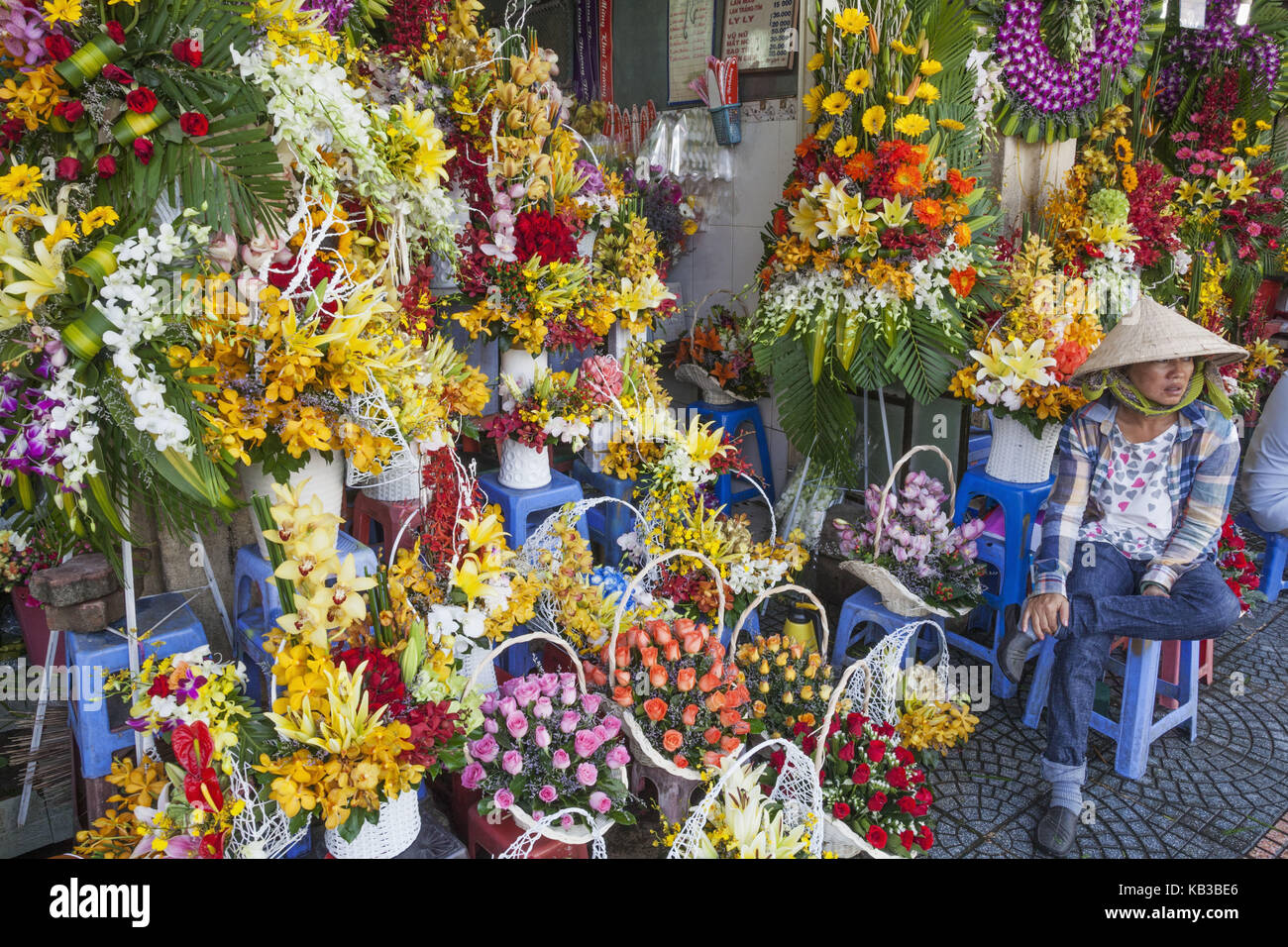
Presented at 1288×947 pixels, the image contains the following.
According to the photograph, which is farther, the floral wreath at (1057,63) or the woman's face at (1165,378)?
the floral wreath at (1057,63)

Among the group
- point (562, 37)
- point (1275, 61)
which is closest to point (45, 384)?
point (562, 37)

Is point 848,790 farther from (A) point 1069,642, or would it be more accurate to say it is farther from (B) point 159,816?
(B) point 159,816

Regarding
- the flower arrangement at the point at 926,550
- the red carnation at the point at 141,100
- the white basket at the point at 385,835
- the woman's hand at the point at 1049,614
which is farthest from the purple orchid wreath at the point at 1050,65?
the white basket at the point at 385,835

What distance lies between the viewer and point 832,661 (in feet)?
10.6

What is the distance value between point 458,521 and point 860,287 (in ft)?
6.44

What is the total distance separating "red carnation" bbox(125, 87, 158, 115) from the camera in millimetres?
1770

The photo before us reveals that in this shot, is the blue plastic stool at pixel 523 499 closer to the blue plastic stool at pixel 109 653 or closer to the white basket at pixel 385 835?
the blue plastic stool at pixel 109 653

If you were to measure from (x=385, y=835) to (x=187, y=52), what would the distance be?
1686mm

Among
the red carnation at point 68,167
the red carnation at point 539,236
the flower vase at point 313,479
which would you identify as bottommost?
the flower vase at point 313,479

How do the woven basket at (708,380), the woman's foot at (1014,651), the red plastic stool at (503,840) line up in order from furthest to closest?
the woven basket at (708,380), the woman's foot at (1014,651), the red plastic stool at (503,840)

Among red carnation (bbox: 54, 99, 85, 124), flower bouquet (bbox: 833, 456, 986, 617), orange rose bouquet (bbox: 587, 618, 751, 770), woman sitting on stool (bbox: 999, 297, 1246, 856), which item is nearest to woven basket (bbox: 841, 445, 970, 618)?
flower bouquet (bbox: 833, 456, 986, 617)

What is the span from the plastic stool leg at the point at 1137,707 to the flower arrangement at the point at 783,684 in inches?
40.9

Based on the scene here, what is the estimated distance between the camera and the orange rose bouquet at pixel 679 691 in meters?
2.15

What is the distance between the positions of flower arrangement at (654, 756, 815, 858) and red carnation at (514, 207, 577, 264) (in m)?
1.82
